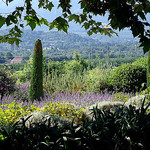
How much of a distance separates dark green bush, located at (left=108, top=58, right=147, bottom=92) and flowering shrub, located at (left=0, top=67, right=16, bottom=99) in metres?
3.99

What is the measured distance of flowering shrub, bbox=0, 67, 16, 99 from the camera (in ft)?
25.4

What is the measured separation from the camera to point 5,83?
25.4 ft

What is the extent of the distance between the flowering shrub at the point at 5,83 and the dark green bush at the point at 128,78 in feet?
13.1

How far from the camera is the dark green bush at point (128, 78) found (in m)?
7.82

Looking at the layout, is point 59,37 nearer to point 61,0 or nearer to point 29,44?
point 29,44

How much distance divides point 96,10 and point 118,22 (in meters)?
0.71

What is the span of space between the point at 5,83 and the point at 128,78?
4829 millimetres

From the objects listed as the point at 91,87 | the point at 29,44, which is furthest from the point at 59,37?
the point at 91,87

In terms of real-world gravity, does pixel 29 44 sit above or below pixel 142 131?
above

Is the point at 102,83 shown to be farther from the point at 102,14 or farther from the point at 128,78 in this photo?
the point at 102,14

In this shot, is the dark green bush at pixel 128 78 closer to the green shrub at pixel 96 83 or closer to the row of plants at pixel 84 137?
the green shrub at pixel 96 83

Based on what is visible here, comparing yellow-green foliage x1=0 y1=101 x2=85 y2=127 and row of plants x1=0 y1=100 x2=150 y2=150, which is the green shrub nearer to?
yellow-green foliage x1=0 y1=101 x2=85 y2=127

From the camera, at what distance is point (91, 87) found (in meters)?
8.09

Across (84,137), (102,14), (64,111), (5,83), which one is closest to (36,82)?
(5,83)
